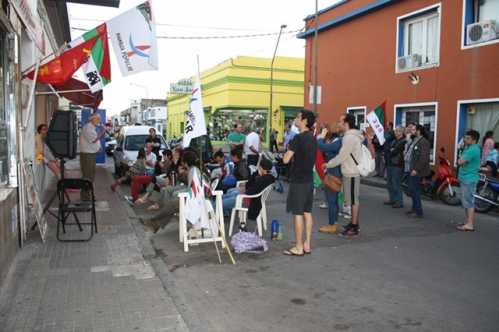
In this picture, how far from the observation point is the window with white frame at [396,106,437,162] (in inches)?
572

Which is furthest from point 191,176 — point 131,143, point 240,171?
point 131,143

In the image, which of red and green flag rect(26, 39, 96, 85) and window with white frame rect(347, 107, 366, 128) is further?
window with white frame rect(347, 107, 366, 128)

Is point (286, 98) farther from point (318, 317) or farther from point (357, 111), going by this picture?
point (318, 317)

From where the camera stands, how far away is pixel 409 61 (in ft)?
50.4

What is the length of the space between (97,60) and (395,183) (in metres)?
6.67

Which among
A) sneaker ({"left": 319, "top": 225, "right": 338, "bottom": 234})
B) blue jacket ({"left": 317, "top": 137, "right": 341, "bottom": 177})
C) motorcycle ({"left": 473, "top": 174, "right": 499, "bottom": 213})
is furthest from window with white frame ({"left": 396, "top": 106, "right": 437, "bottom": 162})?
sneaker ({"left": 319, "top": 225, "right": 338, "bottom": 234})

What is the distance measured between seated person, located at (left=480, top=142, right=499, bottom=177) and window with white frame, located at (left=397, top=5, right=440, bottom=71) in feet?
13.4

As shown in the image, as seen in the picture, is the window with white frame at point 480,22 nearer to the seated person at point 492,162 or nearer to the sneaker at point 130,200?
the seated person at point 492,162

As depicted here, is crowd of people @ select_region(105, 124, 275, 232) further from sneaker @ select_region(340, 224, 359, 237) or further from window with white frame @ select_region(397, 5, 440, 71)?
window with white frame @ select_region(397, 5, 440, 71)

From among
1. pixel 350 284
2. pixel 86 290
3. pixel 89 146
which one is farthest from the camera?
pixel 89 146

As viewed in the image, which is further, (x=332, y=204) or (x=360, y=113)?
(x=360, y=113)

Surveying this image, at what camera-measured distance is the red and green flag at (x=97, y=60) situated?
7.30 meters

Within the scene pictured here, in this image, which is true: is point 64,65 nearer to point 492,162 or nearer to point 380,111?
point 380,111

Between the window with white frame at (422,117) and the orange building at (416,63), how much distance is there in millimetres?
32
